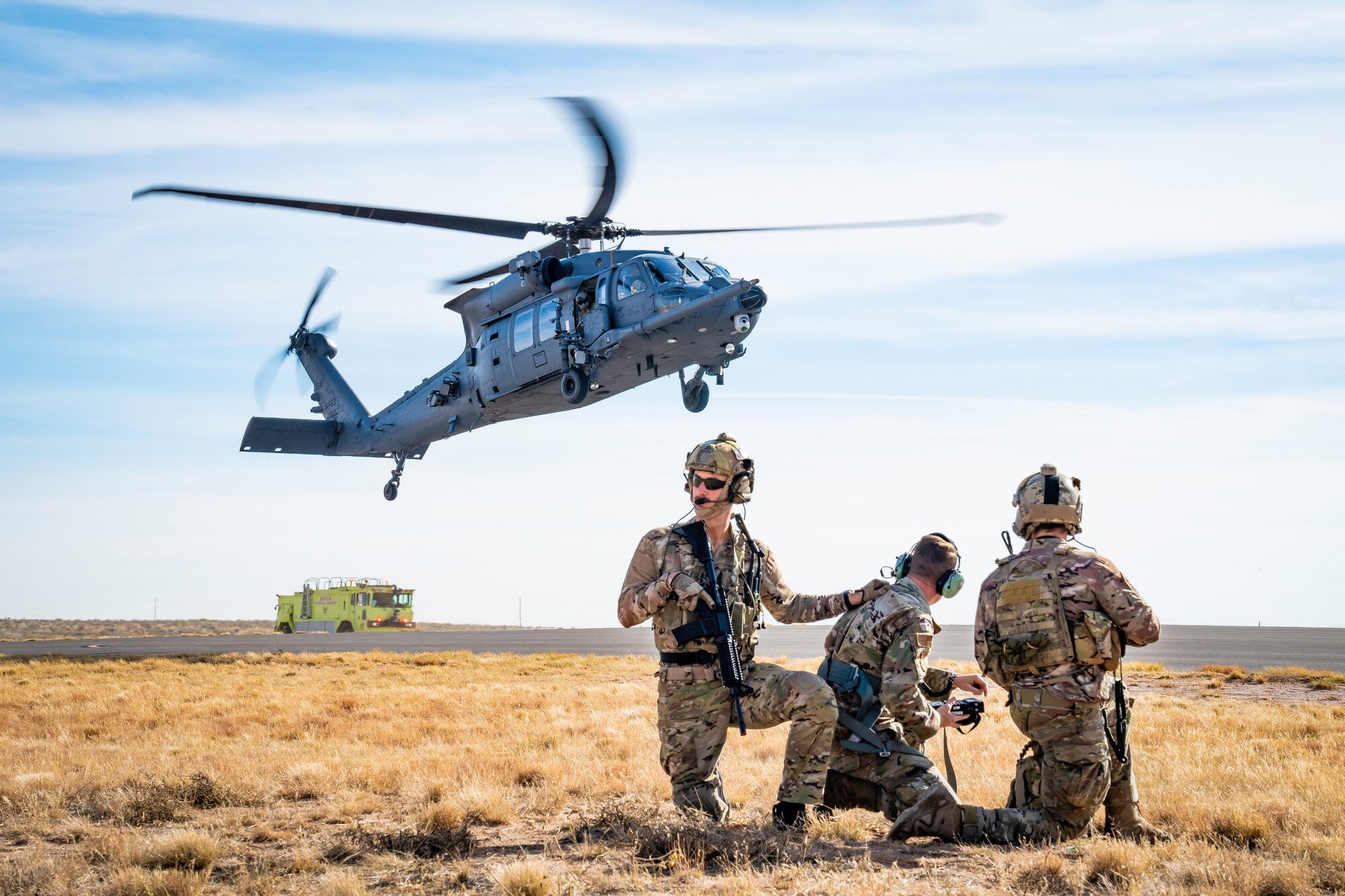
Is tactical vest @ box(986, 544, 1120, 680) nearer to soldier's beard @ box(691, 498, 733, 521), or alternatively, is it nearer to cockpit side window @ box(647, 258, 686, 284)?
soldier's beard @ box(691, 498, 733, 521)

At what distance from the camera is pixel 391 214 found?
61.7 feet

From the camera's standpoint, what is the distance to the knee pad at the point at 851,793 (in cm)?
644

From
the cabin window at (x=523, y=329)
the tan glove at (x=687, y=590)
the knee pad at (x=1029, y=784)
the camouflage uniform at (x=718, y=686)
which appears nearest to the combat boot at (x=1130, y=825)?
the knee pad at (x=1029, y=784)

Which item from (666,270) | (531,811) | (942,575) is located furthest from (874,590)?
(666,270)

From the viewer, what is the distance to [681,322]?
60.2ft

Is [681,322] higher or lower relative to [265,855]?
higher

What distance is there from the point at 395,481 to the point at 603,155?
36.3 feet

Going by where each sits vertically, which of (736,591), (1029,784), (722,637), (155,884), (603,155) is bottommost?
(155,884)

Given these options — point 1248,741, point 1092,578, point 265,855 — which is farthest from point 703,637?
point 1248,741

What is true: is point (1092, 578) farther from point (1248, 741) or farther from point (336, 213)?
point (336, 213)

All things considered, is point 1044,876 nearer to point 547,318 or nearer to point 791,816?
point 791,816

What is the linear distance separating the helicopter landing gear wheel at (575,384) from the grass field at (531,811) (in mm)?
6748

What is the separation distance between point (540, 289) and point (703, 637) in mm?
14920

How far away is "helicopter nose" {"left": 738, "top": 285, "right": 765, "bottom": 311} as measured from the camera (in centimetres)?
1805
